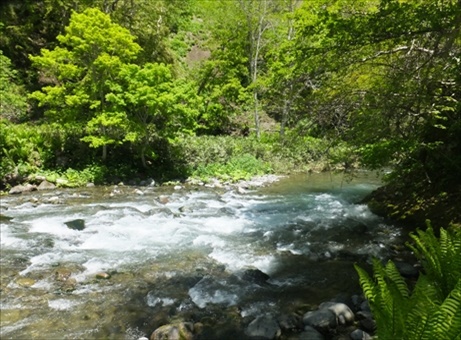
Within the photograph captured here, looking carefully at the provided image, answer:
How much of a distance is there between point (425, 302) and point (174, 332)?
296 centimetres

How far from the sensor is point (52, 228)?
882 cm

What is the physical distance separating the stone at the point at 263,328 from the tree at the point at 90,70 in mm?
11385

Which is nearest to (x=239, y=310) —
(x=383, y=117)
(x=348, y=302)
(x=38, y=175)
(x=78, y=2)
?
(x=348, y=302)

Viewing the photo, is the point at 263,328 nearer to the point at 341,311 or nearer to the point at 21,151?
the point at 341,311

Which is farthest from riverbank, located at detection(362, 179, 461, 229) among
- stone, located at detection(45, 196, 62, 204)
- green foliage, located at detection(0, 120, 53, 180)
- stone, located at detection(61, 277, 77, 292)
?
green foliage, located at detection(0, 120, 53, 180)

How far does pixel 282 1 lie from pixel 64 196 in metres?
17.0

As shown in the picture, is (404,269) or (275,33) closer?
(404,269)

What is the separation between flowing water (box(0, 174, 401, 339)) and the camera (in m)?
5.07

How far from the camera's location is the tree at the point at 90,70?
14.2 metres

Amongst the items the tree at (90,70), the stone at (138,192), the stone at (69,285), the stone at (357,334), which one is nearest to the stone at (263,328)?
the stone at (357,334)

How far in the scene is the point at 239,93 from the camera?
2392cm

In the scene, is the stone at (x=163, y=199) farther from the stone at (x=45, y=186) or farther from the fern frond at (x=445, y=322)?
the fern frond at (x=445, y=322)

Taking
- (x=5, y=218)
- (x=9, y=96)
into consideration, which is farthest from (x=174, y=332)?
(x=9, y=96)

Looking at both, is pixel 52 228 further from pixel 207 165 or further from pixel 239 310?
pixel 207 165
